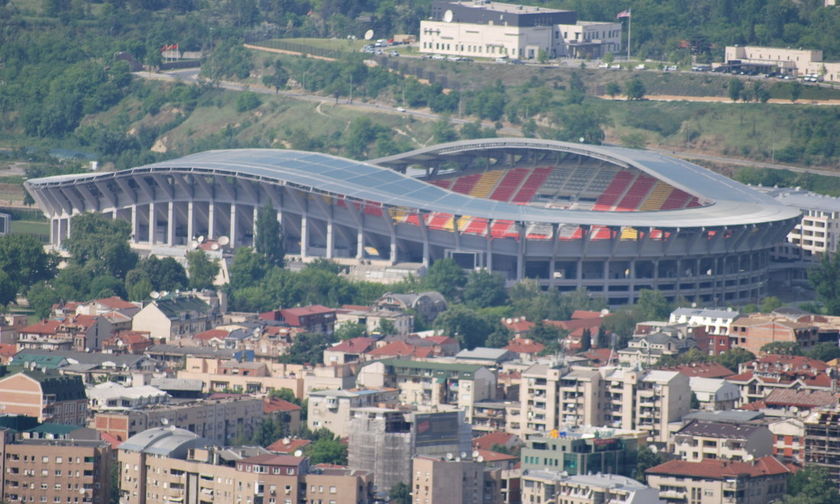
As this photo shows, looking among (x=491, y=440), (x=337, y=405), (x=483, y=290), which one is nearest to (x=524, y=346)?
(x=483, y=290)

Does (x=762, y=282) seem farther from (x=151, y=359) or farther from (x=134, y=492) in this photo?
(x=134, y=492)

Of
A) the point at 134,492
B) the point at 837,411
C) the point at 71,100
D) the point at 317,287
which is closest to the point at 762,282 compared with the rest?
the point at 317,287

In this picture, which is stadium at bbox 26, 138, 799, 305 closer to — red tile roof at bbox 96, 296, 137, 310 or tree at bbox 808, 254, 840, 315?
tree at bbox 808, 254, 840, 315

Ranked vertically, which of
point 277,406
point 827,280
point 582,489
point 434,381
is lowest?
point 827,280

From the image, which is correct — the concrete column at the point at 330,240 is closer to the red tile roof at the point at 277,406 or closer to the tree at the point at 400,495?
the red tile roof at the point at 277,406

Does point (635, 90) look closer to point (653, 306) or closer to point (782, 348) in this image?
point (653, 306)
